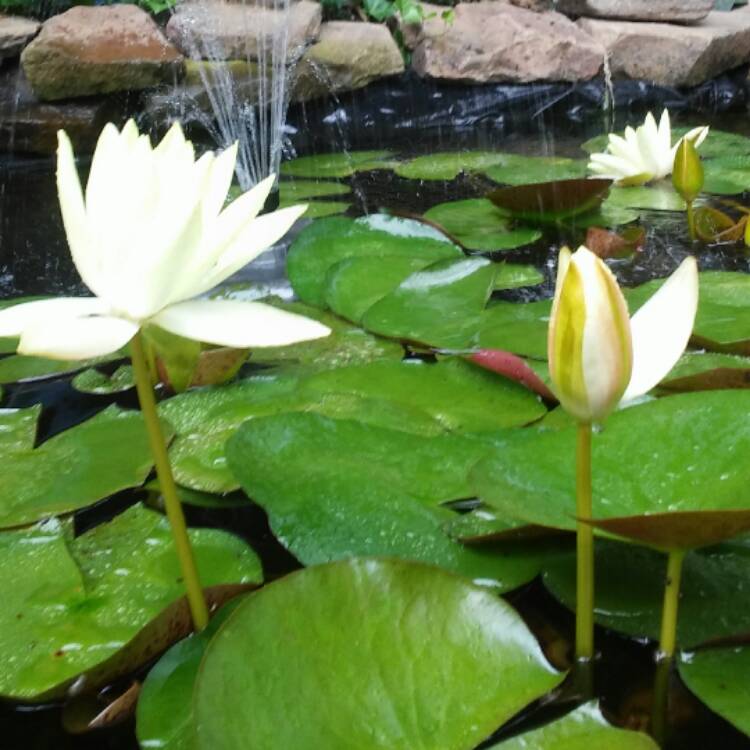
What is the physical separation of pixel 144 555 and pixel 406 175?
196cm

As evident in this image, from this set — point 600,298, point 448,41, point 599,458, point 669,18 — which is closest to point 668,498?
point 599,458

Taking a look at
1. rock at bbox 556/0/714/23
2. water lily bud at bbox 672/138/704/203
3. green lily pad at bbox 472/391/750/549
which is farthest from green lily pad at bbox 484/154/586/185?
rock at bbox 556/0/714/23

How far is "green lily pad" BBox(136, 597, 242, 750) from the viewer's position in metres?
0.54

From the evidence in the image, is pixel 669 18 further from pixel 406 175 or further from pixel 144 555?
pixel 144 555

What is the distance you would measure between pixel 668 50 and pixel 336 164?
219 centimetres

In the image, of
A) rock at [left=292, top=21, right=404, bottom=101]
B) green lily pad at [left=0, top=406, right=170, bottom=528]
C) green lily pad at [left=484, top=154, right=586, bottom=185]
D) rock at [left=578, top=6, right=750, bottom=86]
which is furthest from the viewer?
rock at [left=578, top=6, right=750, bottom=86]

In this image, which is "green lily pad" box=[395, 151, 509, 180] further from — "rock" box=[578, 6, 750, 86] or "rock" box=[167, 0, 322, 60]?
"rock" box=[578, 6, 750, 86]

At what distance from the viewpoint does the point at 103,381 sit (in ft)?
3.77

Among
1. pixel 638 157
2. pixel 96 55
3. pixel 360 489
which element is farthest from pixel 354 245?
pixel 96 55

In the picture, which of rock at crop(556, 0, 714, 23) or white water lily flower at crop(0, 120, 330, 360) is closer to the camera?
white water lily flower at crop(0, 120, 330, 360)

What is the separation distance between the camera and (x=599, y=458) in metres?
0.64

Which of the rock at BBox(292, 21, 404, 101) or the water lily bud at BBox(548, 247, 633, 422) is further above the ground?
the rock at BBox(292, 21, 404, 101)

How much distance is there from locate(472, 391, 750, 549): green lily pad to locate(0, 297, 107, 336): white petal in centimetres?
29

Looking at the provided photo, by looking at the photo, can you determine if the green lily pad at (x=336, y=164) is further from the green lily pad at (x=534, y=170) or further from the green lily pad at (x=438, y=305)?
the green lily pad at (x=438, y=305)
